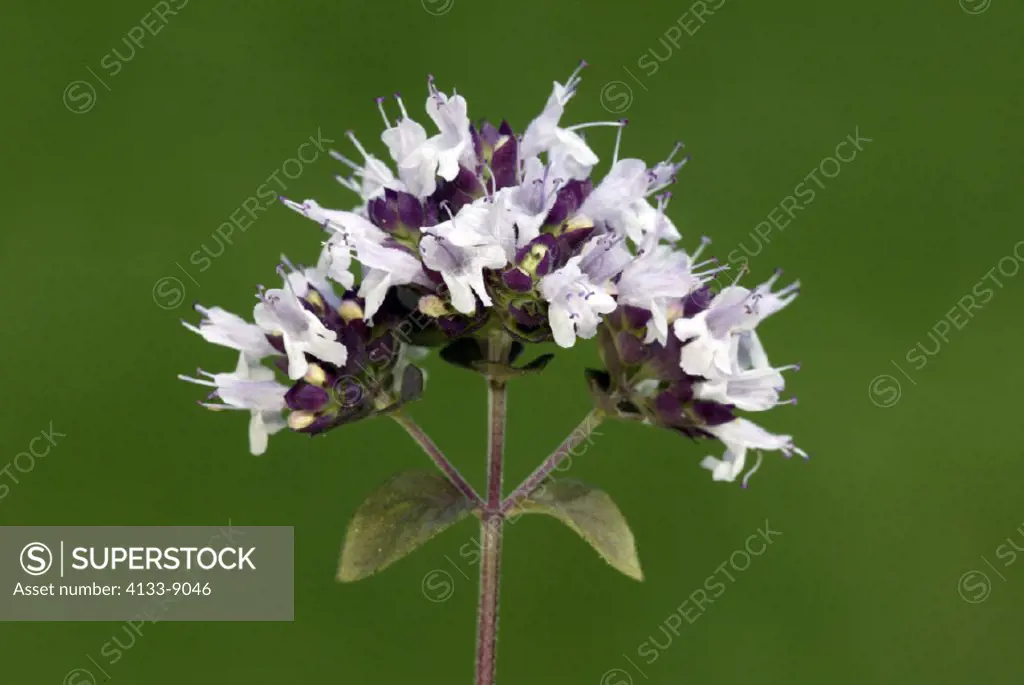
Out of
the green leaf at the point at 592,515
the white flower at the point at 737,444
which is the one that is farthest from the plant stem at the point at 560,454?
the white flower at the point at 737,444

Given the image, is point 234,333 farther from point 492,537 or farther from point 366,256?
point 492,537

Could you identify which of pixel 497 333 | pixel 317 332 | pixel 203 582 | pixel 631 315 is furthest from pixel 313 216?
pixel 203 582

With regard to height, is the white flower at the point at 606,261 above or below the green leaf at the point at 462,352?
above

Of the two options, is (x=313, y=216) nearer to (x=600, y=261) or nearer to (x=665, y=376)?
(x=600, y=261)

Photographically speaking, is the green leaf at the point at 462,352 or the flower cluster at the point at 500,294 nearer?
the flower cluster at the point at 500,294

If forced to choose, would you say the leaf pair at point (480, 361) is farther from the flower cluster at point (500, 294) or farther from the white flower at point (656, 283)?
the white flower at point (656, 283)

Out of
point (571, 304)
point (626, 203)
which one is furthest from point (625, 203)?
point (571, 304)

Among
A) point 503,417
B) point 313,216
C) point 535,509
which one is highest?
point 313,216
